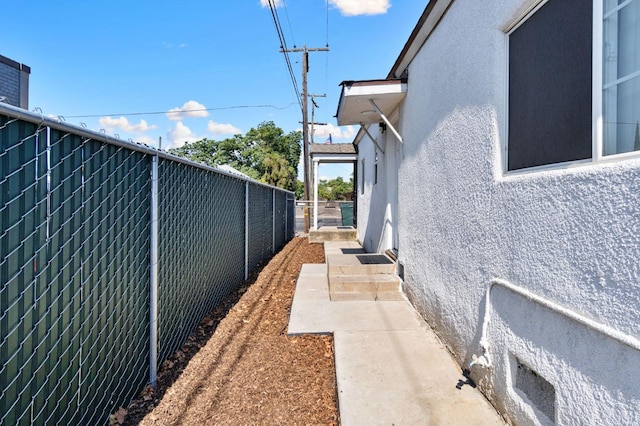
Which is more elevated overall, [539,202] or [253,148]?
[253,148]

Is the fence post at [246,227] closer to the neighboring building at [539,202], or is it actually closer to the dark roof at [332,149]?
the neighboring building at [539,202]

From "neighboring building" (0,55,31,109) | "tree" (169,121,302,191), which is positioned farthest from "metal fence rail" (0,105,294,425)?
"tree" (169,121,302,191)

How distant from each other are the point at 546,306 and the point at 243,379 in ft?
7.79

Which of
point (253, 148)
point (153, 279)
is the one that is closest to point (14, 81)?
point (153, 279)

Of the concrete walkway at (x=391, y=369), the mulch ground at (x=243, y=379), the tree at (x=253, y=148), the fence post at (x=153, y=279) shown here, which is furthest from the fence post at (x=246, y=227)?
the tree at (x=253, y=148)

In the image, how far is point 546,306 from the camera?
6.51 feet

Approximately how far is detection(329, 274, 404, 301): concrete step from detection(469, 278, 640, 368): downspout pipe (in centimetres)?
244

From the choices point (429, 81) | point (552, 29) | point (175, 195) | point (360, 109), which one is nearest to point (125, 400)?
point (175, 195)

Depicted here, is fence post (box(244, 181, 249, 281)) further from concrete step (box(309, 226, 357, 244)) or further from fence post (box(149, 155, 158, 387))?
concrete step (box(309, 226, 357, 244))

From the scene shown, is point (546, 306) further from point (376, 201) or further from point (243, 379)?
point (376, 201)

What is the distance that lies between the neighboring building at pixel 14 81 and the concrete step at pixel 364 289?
3998 millimetres

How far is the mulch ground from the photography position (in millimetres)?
2635

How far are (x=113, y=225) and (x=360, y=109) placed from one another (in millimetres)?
4419

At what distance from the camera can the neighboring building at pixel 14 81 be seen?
2867 millimetres
